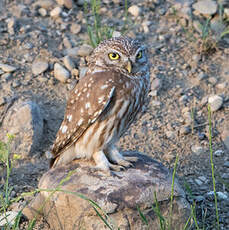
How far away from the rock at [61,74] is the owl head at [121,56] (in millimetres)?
1813

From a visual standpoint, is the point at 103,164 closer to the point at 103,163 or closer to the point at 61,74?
the point at 103,163

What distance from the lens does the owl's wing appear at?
3.68 m

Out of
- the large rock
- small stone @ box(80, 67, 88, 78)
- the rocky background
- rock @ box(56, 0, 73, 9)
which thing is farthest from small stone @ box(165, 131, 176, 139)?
rock @ box(56, 0, 73, 9)

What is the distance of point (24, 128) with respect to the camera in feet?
16.4

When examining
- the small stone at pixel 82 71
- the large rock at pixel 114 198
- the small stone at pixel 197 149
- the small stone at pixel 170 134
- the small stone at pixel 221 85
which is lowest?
the small stone at pixel 197 149

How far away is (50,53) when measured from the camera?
5895 mm

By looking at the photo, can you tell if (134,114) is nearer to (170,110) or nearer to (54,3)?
(170,110)

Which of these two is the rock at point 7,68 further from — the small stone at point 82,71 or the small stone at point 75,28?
the small stone at point 75,28

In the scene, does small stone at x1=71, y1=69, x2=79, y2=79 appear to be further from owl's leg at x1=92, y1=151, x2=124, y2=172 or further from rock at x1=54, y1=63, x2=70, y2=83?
owl's leg at x1=92, y1=151, x2=124, y2=172

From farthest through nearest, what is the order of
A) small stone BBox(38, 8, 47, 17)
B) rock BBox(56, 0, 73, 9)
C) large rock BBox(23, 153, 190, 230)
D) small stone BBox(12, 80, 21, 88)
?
rock BBox(56, 0, 73, 9) < small stone BBox(38, 8, 47, 17) < small stone BBox(12, 80, 21, 88) < large rock BBox(23, 153, 190, 230)

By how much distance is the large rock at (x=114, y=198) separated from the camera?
3434 mm

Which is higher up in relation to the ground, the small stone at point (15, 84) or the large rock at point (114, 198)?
the small stone at point (15, 84)

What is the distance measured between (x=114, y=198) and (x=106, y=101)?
0.76 m

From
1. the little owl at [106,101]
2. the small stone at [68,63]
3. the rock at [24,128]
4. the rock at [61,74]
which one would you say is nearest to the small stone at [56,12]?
the small stone at [68,63]
